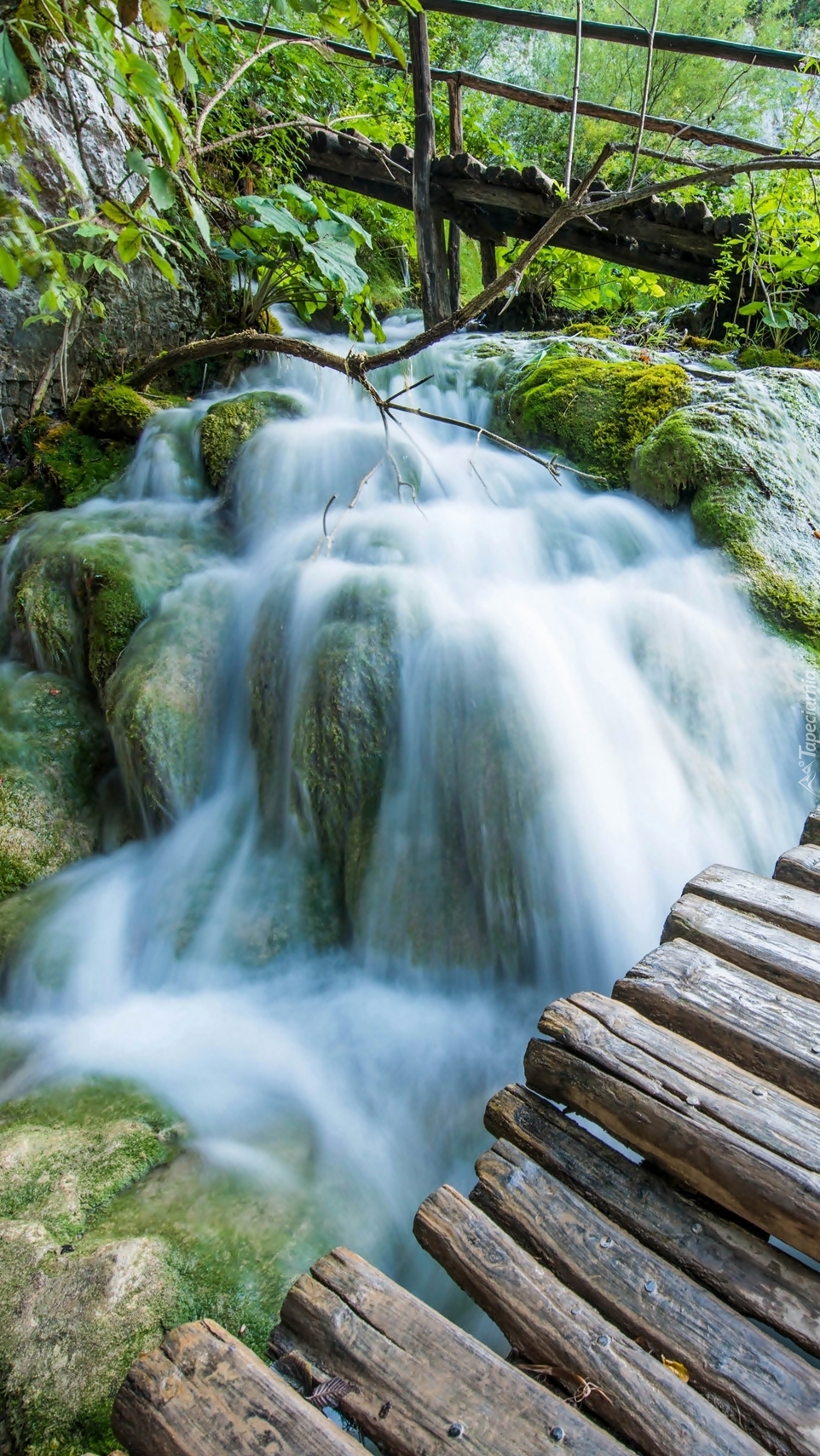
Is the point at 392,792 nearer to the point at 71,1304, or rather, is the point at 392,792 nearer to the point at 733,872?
the point at 733,872

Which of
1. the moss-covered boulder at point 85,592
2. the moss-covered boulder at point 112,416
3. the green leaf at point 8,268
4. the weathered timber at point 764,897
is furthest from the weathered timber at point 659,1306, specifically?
the moss-covered boulder at point 112,416

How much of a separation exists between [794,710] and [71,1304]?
11.0 feet

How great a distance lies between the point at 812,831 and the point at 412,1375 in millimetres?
2156

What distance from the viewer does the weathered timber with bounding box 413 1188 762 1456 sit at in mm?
1177

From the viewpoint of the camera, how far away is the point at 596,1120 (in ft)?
5.43

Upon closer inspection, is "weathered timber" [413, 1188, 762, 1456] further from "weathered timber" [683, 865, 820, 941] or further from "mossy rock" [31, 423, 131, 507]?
"mossy rock" [31, 423, 131, 507]

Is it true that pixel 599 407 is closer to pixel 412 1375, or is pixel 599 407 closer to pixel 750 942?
pixel 750 942

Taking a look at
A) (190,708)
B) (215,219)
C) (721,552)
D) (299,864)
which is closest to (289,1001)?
(299,864)

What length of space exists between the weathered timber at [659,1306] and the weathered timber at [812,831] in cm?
165

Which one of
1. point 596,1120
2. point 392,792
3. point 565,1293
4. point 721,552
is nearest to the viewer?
point 565,1293

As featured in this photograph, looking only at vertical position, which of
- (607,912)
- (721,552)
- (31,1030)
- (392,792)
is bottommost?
(31,1030)

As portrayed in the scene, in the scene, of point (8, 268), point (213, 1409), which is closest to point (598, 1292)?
point (213, 1409)

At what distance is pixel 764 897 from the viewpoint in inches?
87.4

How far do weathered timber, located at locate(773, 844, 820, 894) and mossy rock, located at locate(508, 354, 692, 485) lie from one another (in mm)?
3009
